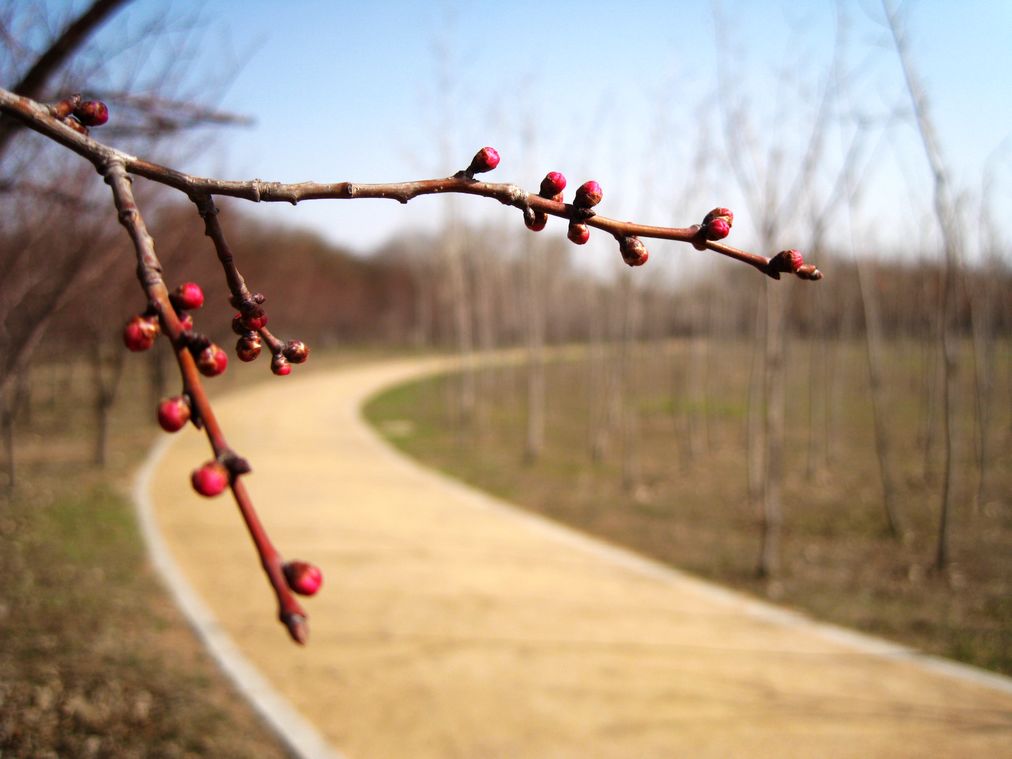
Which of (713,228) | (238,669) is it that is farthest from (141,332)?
(238,669)

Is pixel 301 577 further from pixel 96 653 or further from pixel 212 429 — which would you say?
pixel 96 653

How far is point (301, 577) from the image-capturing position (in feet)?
2.10

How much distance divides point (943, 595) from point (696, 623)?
225 centimetres

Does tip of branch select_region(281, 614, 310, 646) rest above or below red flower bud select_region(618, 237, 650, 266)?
below

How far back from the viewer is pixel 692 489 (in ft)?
36.3

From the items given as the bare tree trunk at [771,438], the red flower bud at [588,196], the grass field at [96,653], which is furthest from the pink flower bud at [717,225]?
the bare tree trunk at [771,438]

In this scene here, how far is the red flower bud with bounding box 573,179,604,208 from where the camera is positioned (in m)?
0.88

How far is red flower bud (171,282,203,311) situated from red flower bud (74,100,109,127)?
0.36 metres

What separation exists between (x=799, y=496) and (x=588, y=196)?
34.0 feet

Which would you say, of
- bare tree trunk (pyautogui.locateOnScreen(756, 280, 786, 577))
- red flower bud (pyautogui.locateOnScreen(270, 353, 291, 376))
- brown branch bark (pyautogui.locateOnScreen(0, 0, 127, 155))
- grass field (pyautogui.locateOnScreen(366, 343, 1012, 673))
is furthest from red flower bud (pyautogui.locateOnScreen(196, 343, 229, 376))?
bare tree trunk (pyautogui.locateOnScreen(756, 280, 786, 577))

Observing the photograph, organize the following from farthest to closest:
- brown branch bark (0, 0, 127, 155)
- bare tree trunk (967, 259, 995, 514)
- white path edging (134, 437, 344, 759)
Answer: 1. bare tree trunk (967, 259, 995, 514)
2. white path edging (134, 437, 344, 759)
3. brown branch bark (0, 0, 127, 155)

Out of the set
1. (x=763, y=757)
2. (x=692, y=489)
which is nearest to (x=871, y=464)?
(x=692, y=489)

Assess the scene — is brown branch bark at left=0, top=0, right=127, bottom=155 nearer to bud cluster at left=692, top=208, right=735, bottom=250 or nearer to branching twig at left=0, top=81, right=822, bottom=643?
branching twig at left=0, top=81, right=822, bottom=643

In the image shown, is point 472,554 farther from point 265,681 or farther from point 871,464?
point 871,464
